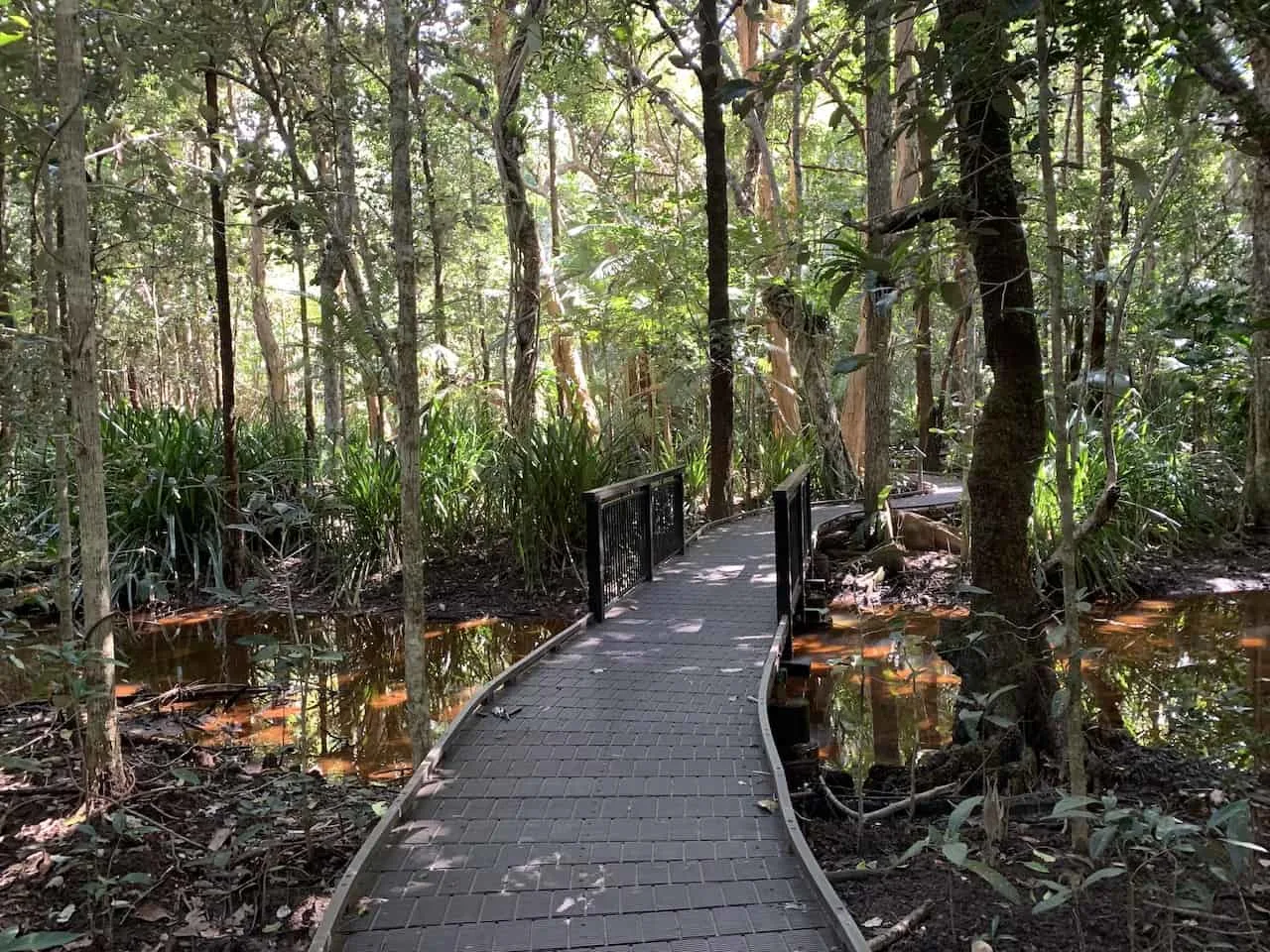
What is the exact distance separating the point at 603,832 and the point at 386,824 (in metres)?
0.80

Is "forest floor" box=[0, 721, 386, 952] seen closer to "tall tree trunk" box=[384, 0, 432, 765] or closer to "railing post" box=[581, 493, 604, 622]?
"tall tree trunk" box=[384, 0, 432, 765]

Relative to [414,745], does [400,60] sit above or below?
above

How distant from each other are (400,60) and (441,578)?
655 cm

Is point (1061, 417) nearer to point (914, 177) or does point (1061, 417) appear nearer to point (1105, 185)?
point (1105, 185)

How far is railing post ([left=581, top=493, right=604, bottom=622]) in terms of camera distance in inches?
249

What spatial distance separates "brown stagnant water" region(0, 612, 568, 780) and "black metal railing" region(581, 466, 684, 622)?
1238 mm

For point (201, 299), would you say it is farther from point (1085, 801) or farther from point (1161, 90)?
point (1085, 801)

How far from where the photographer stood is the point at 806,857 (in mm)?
Result: 3092

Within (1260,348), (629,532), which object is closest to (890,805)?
(629,532)

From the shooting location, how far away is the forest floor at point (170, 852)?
10.3 feet

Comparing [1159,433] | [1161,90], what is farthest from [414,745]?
[1159,433]

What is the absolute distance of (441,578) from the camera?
1005 cm

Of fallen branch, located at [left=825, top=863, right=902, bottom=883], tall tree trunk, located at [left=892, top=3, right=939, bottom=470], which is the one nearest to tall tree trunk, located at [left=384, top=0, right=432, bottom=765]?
fallen branch, located at [left=825, top=863, right=902, bottom=883]

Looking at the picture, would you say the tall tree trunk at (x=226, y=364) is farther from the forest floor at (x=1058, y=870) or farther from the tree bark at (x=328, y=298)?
the forest floor at (x=1058, y=870)
